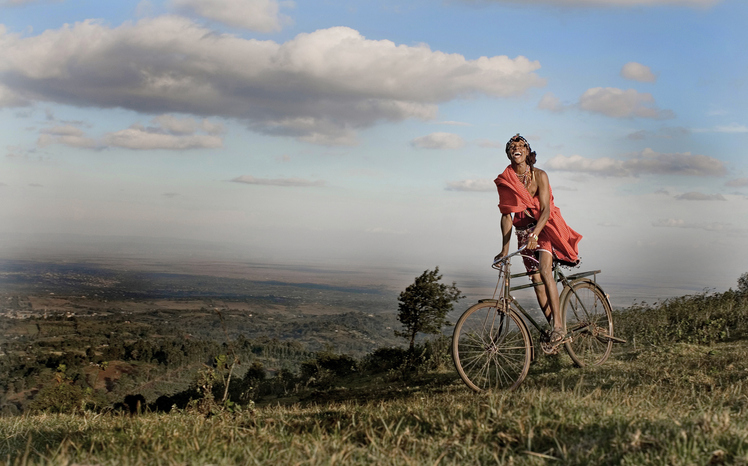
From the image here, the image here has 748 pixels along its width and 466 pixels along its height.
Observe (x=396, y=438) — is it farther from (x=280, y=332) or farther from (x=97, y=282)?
(x=97, y=282)

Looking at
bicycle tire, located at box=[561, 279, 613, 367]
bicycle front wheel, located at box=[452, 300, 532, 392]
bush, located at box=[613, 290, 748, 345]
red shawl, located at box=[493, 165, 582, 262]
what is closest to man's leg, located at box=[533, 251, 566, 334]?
red shawl, located at box=[493, 165, 582, 262]

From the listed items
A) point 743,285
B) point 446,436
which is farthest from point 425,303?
point 446,436

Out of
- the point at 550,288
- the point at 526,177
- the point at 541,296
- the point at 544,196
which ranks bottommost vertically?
the point at 541,296

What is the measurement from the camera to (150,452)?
11.6 ft

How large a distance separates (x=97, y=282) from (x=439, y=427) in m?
168

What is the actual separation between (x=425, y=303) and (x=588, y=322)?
2079 centimetres

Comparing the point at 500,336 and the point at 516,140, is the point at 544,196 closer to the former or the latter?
the point at 516,140

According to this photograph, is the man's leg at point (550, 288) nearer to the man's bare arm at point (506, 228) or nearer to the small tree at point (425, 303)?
the man's bare arm at point (506, 228)

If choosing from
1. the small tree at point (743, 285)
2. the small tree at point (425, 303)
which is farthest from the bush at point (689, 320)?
the small tree at point (425, 303)

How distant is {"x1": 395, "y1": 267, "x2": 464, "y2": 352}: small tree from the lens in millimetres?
28531

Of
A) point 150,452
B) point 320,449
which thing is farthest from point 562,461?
point 150,452

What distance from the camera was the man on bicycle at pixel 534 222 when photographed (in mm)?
6945

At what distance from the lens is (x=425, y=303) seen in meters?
28.8

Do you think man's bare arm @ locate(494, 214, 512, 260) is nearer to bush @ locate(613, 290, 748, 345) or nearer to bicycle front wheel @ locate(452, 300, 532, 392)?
bicycle front wheel @ locate(452, 300, 532, 392)
